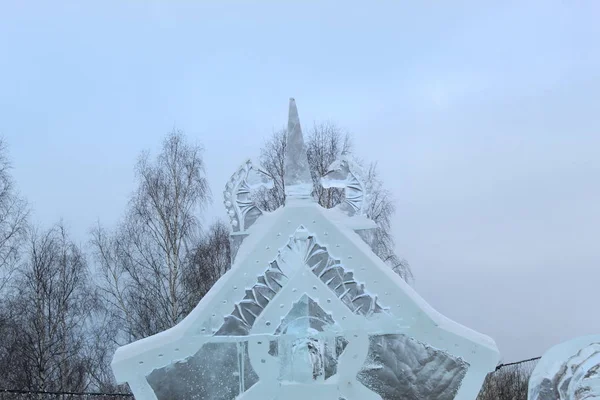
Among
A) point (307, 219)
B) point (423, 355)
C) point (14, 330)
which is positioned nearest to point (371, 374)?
point (423, 355)

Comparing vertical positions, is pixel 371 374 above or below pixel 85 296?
above

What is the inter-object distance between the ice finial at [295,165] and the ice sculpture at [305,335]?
0.05 m

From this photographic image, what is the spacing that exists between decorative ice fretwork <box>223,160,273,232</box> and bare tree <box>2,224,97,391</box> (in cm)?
1365

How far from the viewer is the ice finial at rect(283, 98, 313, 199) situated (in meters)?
2.65

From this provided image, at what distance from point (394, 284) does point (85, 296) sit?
51.6 ft

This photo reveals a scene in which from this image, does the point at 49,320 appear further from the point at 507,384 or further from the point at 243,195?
the point at 243,195

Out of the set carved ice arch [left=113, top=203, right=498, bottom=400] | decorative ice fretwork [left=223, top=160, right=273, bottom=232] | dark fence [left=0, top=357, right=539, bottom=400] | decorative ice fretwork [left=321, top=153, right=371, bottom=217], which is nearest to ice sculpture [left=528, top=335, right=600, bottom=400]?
carved ice arch [left=113, top=203, right=498, bottom=400]

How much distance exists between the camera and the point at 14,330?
15320mm

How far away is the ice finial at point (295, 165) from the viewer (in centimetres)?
265

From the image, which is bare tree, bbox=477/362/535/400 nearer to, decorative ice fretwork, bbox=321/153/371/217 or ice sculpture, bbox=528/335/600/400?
decorative ice fretwork, bbox=321/153/371/217

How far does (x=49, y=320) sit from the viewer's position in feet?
51.6

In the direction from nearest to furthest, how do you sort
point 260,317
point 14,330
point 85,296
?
point 260,317, point 14,330, point 85,296

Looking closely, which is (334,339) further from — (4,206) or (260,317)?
(4,206)

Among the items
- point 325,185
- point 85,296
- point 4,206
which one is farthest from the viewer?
point 85,296
